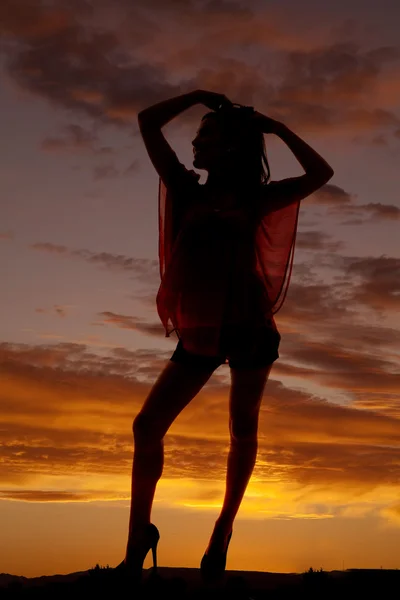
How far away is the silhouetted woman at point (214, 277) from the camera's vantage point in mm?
5305

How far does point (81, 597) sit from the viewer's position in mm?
5375

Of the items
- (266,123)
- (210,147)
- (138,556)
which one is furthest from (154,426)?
(266,123)

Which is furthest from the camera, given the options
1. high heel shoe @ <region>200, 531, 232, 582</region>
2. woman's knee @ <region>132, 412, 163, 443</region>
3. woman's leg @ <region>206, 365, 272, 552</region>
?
high heel shoe @ <region>200, 531, 232, 582</region>

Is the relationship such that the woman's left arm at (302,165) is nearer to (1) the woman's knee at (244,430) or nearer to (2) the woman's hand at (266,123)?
(2) the woman's hand at (266,123)

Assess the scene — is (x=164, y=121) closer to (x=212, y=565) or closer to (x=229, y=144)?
(x=229, y=144)

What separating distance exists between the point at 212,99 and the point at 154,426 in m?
2.06

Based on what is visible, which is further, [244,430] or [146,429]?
[244,430]

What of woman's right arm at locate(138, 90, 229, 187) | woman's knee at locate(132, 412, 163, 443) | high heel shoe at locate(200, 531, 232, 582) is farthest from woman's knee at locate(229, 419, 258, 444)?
woman's right arm at locate(138, 90, 229, 187)

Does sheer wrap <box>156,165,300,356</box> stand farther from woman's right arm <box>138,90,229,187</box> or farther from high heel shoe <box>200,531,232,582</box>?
high heel shoe <box>200,531,232,582</box>

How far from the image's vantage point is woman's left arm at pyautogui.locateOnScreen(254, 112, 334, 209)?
5.43 meters

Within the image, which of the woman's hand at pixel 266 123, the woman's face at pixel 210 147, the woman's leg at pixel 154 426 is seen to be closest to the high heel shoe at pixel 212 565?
the woman's leg at pixel 154 426

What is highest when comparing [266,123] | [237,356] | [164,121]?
[266,123]

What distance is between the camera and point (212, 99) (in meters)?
5.34

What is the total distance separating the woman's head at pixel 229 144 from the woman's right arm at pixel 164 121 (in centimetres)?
11
